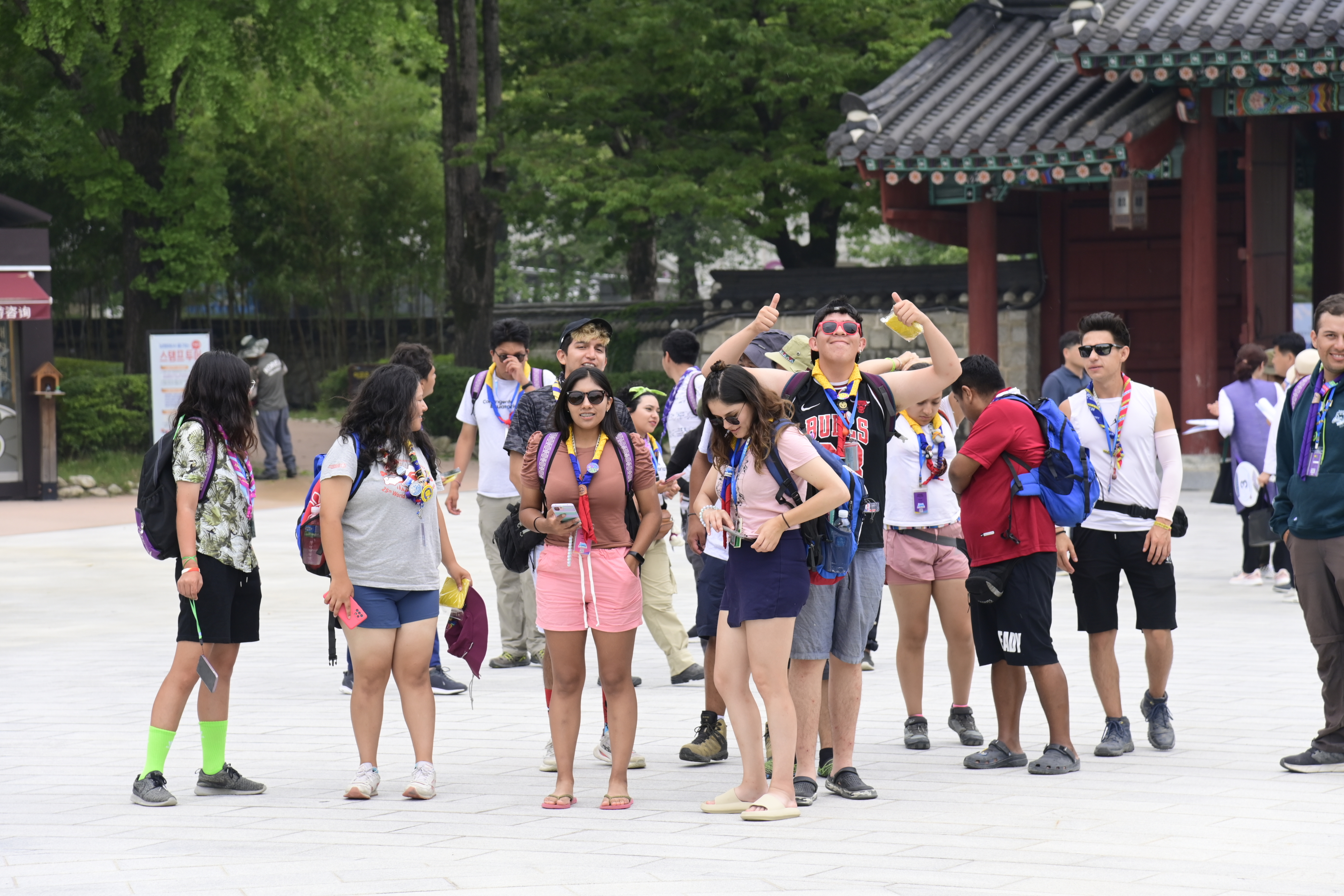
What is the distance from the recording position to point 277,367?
21062 mm

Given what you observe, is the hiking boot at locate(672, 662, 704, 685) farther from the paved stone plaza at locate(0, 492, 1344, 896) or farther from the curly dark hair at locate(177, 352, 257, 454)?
the curly dark hair at locate(177, 352, 257, 454)

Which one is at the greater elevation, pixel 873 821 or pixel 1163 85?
pixel 1163 85

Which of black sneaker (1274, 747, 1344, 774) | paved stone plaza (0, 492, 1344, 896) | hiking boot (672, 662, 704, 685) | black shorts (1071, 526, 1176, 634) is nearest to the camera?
paved stone plaza (0, 492, 1344, 896)

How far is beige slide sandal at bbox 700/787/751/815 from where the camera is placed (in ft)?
18.9

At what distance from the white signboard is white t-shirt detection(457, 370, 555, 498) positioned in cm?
989

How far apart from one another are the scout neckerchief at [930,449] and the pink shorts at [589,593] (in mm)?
1755

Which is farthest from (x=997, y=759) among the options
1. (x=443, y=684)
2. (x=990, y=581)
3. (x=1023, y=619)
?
(x=443, y=684)

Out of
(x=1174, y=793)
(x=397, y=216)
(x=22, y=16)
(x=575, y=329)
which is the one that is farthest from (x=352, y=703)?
(x=397, y=216)

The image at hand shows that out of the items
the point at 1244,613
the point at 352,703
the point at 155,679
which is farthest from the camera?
the point at 1244,613

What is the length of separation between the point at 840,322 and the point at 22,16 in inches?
722

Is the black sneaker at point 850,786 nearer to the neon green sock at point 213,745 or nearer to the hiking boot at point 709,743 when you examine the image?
the hiking boot at point 709,743

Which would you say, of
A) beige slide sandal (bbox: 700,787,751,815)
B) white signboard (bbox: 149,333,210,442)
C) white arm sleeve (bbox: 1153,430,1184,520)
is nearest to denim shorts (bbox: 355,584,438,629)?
beige slide sandal (bbox: 700,787,751,815)

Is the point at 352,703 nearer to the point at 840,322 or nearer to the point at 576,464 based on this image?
the point at 576,464

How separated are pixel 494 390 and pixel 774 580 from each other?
3451 millimetres
